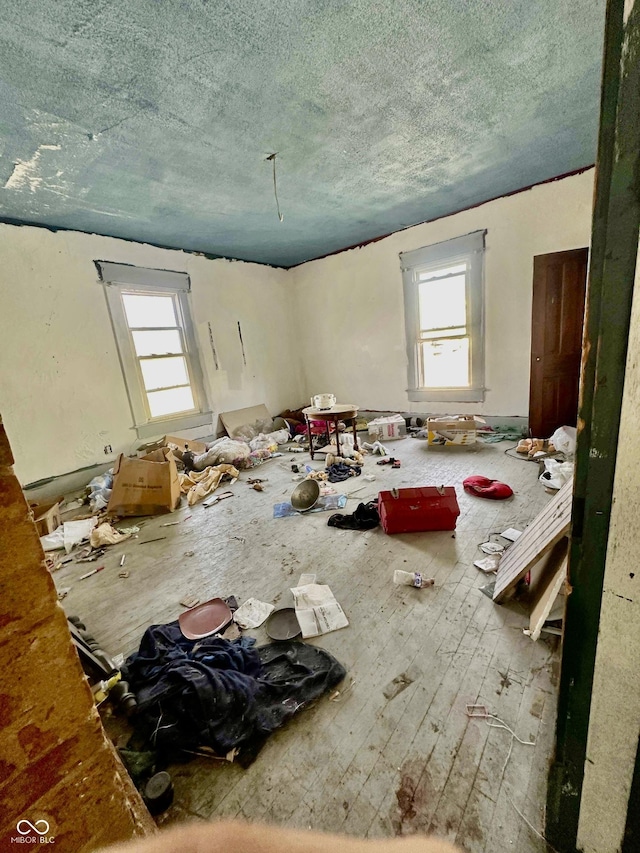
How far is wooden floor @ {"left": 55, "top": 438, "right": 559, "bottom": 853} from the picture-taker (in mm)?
1020

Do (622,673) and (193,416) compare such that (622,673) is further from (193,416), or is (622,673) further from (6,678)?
(193,416)

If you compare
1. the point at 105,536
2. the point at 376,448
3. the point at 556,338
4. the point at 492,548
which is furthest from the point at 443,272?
the point at 105,536

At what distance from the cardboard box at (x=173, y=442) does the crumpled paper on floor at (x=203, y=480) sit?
568mm

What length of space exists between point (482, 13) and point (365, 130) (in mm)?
925

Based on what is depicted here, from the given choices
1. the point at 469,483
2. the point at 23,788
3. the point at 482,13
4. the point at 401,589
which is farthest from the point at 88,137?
the point at 469,483

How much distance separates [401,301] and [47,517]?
516 centimetres

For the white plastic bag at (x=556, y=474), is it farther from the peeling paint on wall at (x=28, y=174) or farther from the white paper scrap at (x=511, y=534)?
the peeling paint on wall at (x=28, y=174)

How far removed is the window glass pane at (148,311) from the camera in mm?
4336

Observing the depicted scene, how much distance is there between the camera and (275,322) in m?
6.09

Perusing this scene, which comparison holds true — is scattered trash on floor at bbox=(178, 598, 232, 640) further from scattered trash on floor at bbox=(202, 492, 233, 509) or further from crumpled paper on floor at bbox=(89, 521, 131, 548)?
scattered trash on floor at bbox=(202, 492, 233, 509)

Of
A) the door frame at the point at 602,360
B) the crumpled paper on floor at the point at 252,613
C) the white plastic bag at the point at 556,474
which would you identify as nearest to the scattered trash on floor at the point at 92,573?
→ the crumpled paper on floor at the point at 252,613

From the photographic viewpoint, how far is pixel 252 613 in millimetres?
1857

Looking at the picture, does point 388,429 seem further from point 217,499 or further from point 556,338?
point 217,499

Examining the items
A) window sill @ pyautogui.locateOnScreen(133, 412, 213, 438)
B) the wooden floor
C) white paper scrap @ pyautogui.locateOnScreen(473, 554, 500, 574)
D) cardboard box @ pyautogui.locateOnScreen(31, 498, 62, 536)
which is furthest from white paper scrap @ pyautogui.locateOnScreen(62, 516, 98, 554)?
white paper scrap @ pyautogui.locateOnScreen(473, 554, 500, 574)
